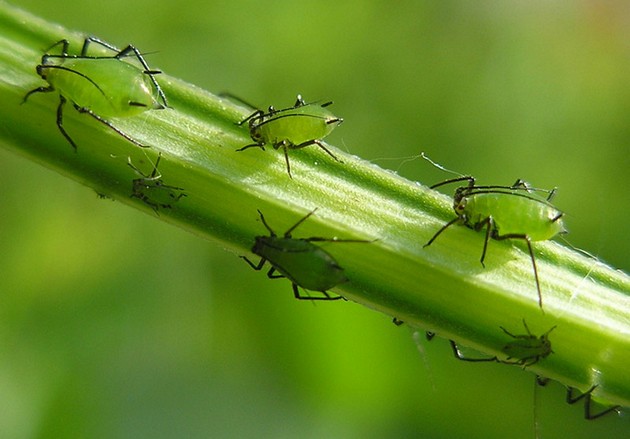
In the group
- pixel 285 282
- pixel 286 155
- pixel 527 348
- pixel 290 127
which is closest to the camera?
pixel 527 348

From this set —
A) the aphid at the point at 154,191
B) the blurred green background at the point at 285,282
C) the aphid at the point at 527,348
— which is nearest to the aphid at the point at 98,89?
the aphid at the point at 154,191

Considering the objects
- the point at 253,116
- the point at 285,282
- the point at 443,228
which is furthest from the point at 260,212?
the point at 285,282

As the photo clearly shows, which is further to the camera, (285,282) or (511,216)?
(285,282)

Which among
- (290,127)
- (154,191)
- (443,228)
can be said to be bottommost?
(154,191)

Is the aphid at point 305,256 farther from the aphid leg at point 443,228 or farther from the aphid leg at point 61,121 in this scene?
the aphid leg at point 61,121

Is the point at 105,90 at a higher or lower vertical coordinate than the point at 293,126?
lower

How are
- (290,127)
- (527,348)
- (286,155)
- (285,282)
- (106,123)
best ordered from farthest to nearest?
(285,282)
(290,127)
(286,155)
(106,123)
(527,348)

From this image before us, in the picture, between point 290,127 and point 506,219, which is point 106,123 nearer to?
point 290,127
